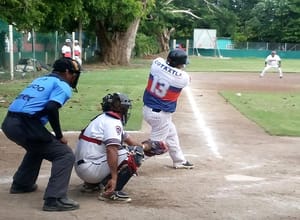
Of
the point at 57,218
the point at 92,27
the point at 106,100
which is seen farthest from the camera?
the point at 92,27

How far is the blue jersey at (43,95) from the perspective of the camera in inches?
247

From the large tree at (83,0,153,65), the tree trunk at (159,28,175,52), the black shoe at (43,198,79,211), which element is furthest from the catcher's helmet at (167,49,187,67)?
the tree trunk at (159,28,175,52)

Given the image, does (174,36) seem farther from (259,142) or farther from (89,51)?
(259,142)

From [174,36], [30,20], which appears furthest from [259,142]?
[174,36]

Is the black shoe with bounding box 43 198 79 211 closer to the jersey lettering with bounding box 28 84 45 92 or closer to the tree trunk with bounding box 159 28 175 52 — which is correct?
the jersey lettering with bounding box 28 84 45 92

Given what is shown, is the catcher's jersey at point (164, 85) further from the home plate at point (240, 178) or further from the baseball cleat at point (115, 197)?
the baseball cleat at point (115, 197)

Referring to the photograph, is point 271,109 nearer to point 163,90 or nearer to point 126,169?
point 163,90

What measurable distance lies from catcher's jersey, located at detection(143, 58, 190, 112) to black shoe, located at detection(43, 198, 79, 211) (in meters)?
2.53

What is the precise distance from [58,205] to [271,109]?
12150 millimetres

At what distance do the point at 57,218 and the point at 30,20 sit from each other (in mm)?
15864

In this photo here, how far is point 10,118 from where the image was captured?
21.4 feet

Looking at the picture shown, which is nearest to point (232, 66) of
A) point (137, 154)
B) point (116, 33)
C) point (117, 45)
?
point (117, 45)

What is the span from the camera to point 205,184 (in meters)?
7.79

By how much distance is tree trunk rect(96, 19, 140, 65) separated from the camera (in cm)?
4472
